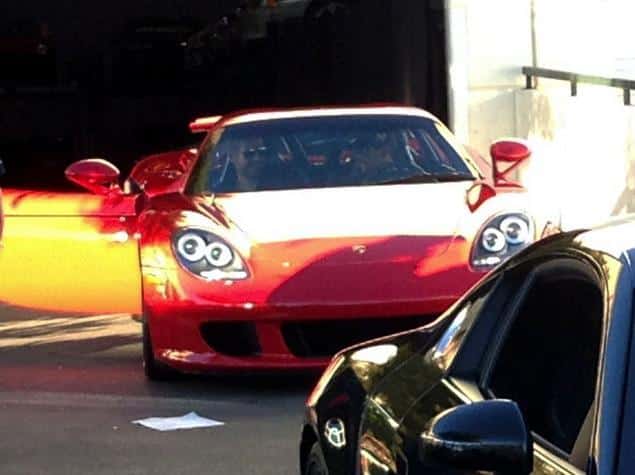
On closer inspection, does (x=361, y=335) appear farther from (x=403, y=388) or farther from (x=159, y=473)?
(x=403, y=388)

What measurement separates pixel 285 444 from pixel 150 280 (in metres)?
1.56

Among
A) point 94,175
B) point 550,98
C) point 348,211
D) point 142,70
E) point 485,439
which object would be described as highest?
point 485,439

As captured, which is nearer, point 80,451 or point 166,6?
point 80,451

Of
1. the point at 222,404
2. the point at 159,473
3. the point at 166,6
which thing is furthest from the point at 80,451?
the point at 166,6

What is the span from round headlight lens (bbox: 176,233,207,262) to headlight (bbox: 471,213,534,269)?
1266mm

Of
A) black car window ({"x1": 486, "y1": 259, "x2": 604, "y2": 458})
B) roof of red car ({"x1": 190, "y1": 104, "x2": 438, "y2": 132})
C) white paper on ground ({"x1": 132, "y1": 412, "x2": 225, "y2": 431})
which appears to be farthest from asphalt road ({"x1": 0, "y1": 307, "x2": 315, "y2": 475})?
black car window ({"x1": 486, "y1": 259, "x2": 604, "y2": 458})

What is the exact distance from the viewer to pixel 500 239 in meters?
8.45

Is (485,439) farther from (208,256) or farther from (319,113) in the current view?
(319,113)

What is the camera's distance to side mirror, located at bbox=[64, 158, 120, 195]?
9.66m

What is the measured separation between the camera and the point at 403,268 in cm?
820

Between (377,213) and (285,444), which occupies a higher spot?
(377,213)

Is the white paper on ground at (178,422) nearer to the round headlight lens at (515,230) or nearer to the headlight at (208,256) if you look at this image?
the headlight at (208,256)

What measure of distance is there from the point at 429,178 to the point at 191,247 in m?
1.50

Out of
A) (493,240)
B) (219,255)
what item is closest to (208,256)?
(219,255)
